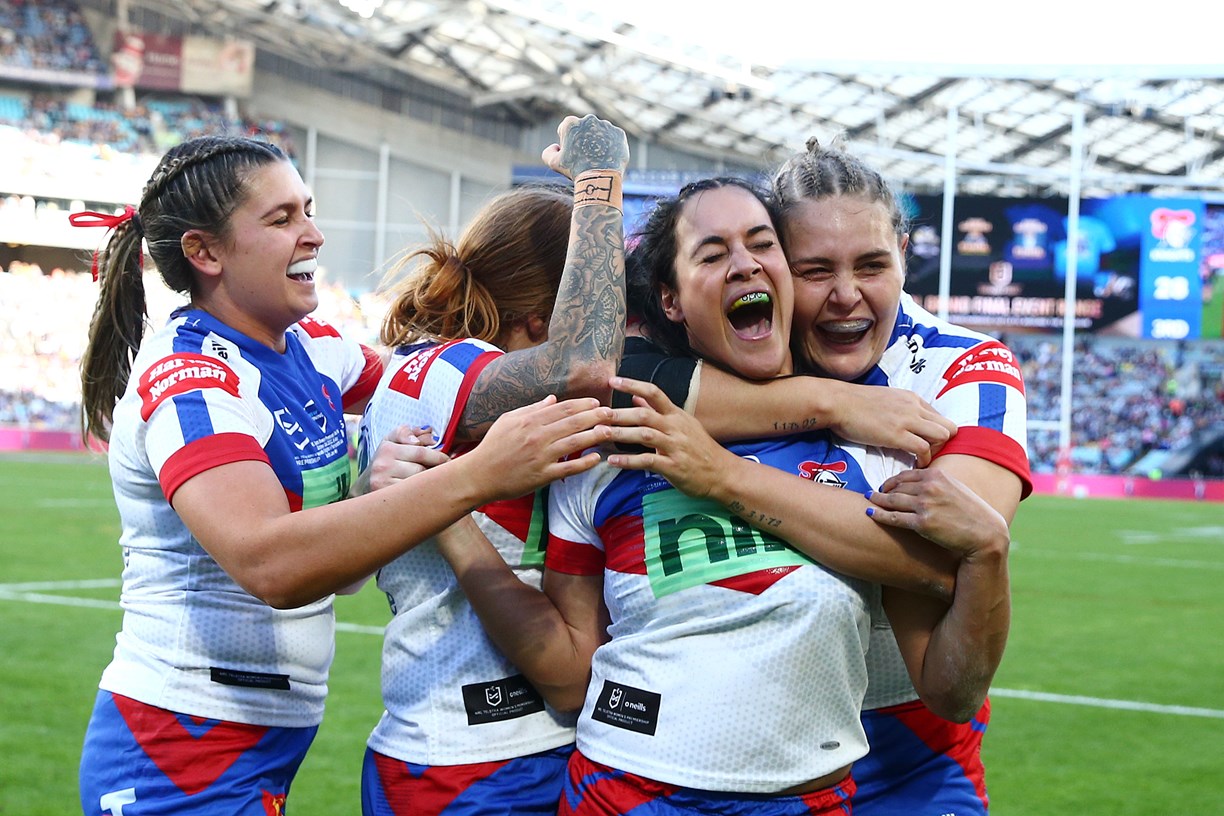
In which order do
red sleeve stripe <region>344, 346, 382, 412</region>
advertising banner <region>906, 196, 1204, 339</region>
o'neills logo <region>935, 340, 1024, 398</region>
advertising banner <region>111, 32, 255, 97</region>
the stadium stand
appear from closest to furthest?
1. o'neills logo <region>935, 340, 1024, 398</region>
2. red sleeve stripe <region>344, 346, 382, 412</region>
3. advertising banner <region>906, 196, 1204, 339</region>
4. the stadium stand
5. advertising banner <region>111, 32, 255, 97</region>

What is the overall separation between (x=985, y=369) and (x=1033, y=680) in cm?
655

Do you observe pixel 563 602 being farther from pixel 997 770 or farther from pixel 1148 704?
pixel 1148 704

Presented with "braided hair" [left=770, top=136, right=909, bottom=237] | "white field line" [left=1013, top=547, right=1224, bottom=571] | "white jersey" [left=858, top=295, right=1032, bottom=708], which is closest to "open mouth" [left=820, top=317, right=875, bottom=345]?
"white jersey" [left=858, top=295, right=1032, bottom=708]

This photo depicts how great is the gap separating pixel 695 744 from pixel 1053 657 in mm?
7693

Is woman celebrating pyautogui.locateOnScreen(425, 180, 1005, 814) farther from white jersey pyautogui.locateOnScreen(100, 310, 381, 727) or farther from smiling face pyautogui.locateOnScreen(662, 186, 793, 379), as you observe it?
white jersey pyautogui.locateOnScreen(100, 310, 381, 727)

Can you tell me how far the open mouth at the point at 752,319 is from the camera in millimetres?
2506

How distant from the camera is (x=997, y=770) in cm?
636

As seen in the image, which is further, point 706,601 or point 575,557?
point 575,557

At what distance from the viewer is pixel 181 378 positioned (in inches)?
99.2

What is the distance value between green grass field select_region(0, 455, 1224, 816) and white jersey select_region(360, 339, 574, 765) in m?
3.03

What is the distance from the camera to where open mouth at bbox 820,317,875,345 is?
262cm

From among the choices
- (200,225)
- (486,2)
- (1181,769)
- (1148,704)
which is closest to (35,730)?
(200,225)

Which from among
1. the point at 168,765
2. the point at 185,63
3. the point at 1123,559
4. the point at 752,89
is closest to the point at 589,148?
the point at 168,765

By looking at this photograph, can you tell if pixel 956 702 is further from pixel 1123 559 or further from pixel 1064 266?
pixel 1064 266
